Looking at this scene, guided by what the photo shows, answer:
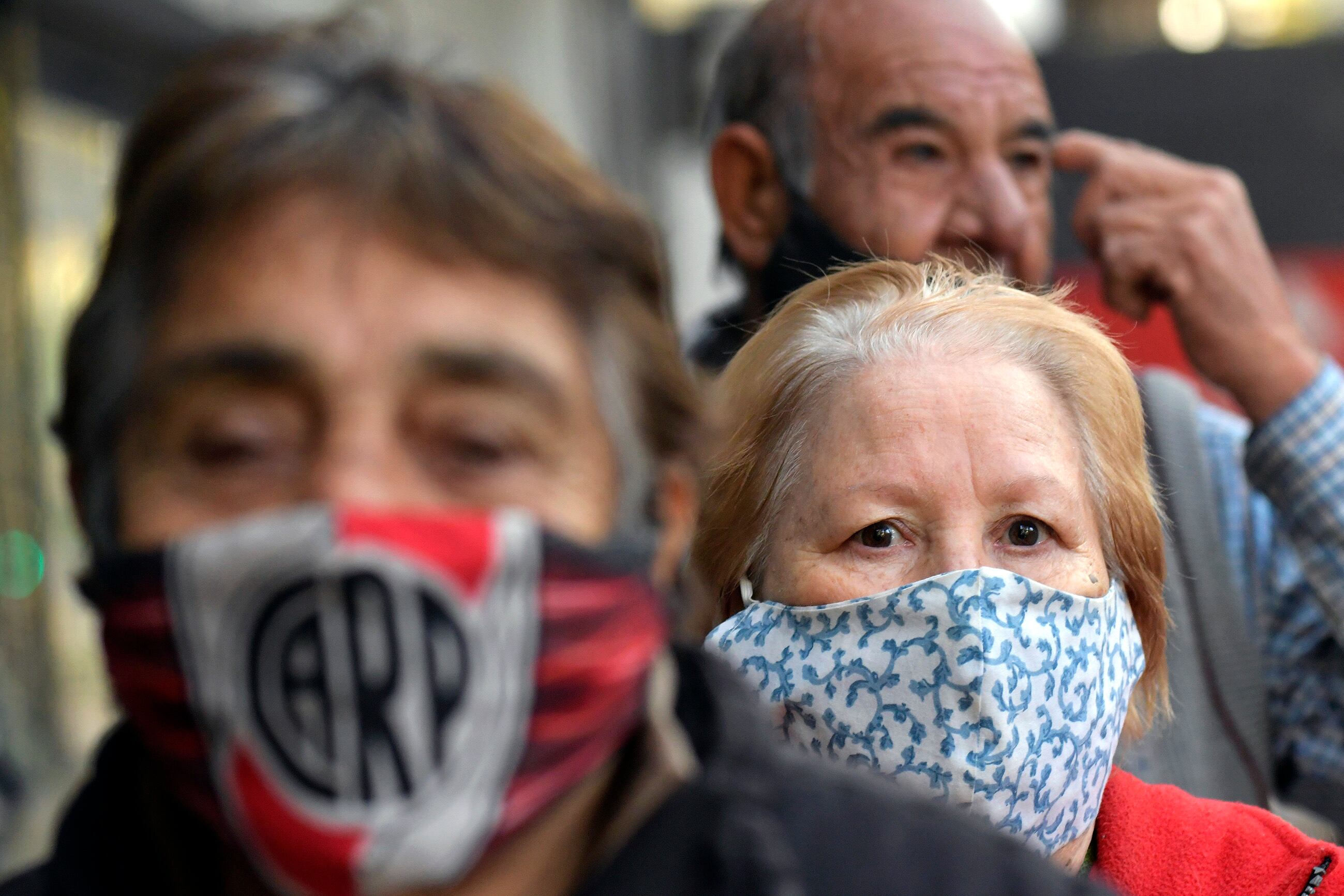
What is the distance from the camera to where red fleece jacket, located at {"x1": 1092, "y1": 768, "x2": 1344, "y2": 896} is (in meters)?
1.71

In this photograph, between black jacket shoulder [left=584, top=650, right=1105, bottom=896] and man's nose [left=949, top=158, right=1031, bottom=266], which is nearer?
black jacket shoulder [left=584, top=650, right=1105, bottom=896]

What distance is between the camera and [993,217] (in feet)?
7.95

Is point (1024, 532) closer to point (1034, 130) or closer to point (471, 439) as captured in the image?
point (471, 439)

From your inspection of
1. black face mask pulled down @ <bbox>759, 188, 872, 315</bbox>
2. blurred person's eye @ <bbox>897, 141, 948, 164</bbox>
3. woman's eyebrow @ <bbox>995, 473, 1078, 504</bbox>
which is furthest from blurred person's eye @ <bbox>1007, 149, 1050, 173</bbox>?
woman's eyebrow @ <bbox>995, 473, 1078, 504</bbox>

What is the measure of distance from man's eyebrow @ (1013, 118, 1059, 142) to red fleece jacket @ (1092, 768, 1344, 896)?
3.90 ft

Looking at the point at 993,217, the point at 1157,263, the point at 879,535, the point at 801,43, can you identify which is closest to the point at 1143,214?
the point at 1157,263

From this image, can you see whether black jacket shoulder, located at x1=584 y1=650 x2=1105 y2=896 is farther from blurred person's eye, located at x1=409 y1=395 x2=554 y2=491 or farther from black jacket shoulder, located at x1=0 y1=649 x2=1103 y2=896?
blurred person's eye, located at x1=409 y1=395 x2=554 y2=491

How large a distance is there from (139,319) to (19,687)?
5839 mm

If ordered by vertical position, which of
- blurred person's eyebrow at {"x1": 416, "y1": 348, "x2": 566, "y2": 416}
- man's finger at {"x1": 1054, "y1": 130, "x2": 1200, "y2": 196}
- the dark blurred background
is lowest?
the dark blurred background

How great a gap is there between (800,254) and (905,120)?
0.95 feet

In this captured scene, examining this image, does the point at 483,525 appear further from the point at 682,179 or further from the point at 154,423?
the point at 682,179

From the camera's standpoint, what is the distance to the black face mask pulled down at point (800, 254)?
8.11 ft

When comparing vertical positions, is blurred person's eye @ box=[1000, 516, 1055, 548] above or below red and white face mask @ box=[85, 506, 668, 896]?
below

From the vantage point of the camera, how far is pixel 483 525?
3.55ft
